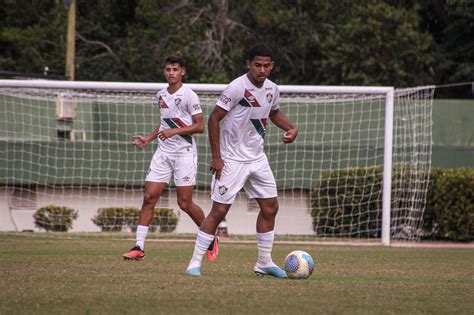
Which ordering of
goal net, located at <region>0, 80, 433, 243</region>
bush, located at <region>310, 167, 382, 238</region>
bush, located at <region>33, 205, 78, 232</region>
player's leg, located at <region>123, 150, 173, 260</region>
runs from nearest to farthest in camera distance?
1. player's leg, located at <region>123, 150, 173, 260</region>
2. bush, located at <region>310, 167, 382, 238</region>
3. goal net, located at <region>0, 80, 433, 243</region>
4. bush, located at <region>33, 205, 78, 232</region>

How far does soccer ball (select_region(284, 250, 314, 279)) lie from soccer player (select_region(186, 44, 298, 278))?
0.15m

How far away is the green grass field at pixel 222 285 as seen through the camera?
761cm

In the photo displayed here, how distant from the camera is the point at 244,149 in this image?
32.0 feet

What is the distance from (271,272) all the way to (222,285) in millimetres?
1128

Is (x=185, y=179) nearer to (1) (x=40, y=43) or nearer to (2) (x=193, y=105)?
(2) (x=193, y=105)

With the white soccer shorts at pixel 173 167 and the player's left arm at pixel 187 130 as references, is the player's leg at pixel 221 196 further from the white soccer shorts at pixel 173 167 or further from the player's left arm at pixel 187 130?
the white soccer shorts at pixel 173 167

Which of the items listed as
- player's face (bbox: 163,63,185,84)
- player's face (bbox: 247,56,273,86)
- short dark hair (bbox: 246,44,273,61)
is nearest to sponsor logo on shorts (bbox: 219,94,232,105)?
player's face (bbox: 247,56,273,86)

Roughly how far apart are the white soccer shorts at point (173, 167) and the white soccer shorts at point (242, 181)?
107 inches

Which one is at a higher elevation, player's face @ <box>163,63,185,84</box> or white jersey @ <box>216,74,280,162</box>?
player's face @ <box>163,63,185,84</box>

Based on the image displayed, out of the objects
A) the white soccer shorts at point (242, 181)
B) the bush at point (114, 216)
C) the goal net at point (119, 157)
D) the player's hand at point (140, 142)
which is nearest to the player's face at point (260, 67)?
the white soccer shorts at point (242, 181)

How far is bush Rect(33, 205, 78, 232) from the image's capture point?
78.1ft

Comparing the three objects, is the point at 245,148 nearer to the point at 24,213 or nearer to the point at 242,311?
the point at 242,311

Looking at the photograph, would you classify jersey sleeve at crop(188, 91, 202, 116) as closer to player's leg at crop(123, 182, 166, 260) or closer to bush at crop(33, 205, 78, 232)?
player's leg at crop(123, 182, 166, 260)

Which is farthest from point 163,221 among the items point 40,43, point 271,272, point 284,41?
point 40,43
